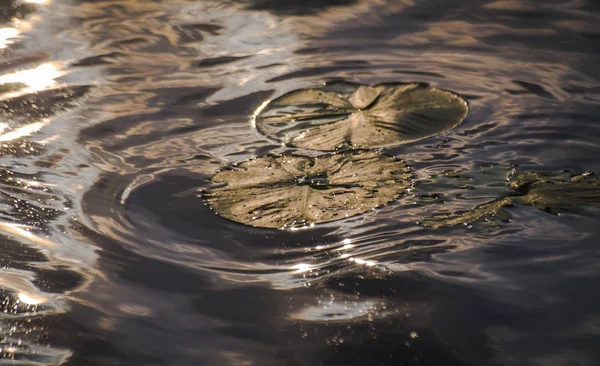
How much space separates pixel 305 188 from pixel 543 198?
525 mm

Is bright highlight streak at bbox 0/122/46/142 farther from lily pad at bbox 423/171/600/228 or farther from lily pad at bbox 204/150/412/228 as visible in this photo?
lily pad at bbox 423/171/600/228

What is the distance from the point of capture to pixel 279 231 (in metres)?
1.68

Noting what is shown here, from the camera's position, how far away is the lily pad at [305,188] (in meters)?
1.71

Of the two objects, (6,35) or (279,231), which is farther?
(6,35)

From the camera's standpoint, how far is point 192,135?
7.28 ft

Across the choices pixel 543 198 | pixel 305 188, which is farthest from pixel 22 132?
pixel 543 198

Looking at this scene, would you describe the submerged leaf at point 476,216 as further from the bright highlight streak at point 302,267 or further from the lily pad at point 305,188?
the bright highlight streak at point 302,267

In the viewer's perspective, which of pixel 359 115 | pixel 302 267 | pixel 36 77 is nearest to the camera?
pixel 302 267

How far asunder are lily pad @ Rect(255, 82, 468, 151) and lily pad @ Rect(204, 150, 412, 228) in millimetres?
114

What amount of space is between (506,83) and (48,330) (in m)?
1.60

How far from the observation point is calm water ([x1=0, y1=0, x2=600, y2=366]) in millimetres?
1333

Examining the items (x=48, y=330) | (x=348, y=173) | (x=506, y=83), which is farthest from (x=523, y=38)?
(x=48, y=330)

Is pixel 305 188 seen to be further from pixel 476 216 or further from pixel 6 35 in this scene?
pixel 6 35

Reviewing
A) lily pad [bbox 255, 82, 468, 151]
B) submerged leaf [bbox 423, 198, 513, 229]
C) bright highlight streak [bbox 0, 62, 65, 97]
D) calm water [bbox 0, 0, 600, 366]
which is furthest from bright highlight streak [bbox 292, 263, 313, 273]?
bright highlight streak [bbox 0, 62, 65, 97]
